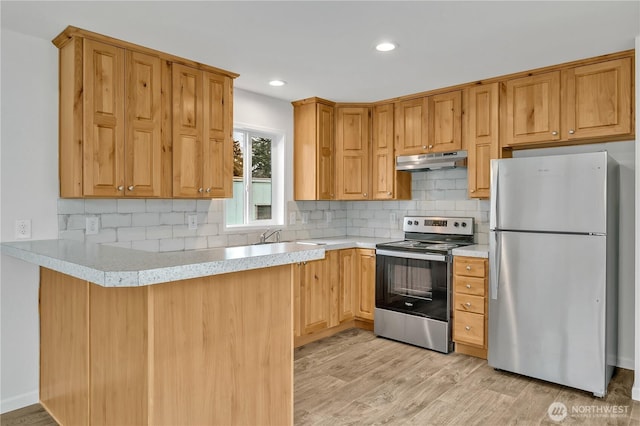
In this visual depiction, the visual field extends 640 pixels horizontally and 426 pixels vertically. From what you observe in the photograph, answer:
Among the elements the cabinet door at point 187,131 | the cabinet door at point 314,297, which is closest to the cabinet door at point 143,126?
the cabinet door at point 187,131

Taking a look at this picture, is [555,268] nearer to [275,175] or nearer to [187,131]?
[275,175]

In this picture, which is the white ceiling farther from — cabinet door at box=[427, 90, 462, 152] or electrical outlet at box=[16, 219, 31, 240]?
electrical outlet at box=[16, 219, 31, 240]

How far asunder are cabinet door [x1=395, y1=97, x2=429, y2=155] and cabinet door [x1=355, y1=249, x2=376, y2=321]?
→ 3.65 feet

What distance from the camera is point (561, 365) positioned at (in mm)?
2986

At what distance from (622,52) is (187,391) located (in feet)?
11.5

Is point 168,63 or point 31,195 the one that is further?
point 168,63

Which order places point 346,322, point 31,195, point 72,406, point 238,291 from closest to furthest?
point 238,291, point 72,406, point 31,195, point 346,322

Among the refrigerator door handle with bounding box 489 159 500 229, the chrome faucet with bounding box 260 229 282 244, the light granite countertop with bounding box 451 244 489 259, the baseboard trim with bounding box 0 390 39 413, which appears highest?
the refrigerator door handle with bounding box 489 159 500 229

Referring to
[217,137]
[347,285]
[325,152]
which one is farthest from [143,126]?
[347,285]

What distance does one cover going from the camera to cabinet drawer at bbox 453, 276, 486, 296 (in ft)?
11.6

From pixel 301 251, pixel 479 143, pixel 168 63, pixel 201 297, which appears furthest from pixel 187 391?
pixel 479 143

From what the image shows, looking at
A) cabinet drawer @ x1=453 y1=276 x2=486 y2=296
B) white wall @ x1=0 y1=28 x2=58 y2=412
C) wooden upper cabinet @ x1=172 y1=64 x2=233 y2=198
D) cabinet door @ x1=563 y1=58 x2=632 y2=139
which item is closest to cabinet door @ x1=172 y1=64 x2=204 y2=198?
wooden upper cabinet @ x1=172 y1=64 x2=233 y2=198

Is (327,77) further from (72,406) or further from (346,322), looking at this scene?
(72,406)

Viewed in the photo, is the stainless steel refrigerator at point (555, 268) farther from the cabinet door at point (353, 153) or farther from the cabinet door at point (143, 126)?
the cabinet door at point (143, 126)
